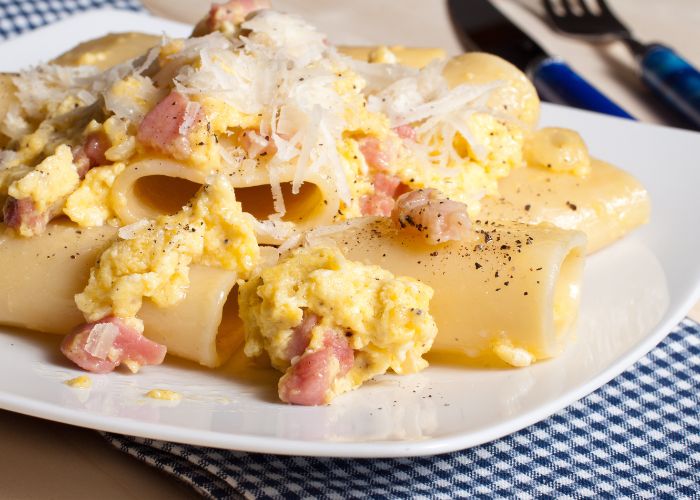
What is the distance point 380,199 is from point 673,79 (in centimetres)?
307

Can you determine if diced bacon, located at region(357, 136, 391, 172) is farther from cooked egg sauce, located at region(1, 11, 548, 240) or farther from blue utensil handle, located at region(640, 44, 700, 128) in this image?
blue utensil handle, located at region(640, 44, 700, 128)

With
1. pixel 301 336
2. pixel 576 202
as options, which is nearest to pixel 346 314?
pixel 301 336

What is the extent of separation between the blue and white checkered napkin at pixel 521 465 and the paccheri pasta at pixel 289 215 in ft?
0.71

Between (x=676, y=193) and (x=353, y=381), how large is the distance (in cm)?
178

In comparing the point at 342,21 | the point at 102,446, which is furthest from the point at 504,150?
the point at 342,21

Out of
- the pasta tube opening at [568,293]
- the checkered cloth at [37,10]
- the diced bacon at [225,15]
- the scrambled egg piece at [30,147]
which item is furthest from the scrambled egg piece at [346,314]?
the checkered cloth at [37,10]

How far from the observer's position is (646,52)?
6.03 m

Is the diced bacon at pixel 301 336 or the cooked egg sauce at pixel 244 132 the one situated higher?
the cooked egg sauce at pixel 244 132

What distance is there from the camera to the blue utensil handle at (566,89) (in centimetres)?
517

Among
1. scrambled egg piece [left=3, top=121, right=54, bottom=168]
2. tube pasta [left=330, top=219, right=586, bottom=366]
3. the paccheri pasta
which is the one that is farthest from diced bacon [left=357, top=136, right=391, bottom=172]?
scrambled egg piece [left=3, top=121, right=54, bottom=168]

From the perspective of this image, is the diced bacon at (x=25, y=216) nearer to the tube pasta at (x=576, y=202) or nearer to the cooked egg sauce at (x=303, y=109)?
the cooked egg sauce at (x=303, y=109)

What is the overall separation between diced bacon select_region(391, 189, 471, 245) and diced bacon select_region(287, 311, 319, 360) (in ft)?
1.43

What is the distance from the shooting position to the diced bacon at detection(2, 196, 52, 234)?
9.82 feet

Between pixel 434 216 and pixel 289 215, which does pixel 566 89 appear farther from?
pixel 434 216
